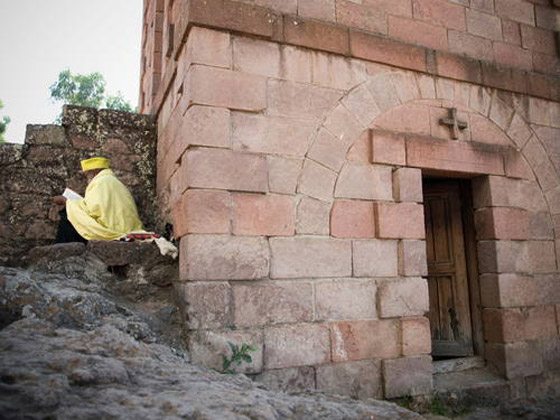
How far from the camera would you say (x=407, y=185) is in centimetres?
391

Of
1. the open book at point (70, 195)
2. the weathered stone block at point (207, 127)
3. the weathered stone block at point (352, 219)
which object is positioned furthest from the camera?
the open book at point (70, 195)

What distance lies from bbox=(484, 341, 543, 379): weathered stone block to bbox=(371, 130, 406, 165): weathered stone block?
203 cm

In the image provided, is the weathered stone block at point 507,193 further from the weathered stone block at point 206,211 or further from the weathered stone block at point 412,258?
the weathered stone block at point 206,211

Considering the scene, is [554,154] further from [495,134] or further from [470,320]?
[470,320]

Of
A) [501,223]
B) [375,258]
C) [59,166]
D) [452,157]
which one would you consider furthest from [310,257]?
[59,166]

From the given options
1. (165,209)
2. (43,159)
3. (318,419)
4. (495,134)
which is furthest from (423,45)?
(43,159)

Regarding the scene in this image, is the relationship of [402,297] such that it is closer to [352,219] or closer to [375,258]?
[375,258]

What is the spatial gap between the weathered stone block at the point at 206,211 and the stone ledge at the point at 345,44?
4.40 ft

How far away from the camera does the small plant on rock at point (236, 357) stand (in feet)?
9.95

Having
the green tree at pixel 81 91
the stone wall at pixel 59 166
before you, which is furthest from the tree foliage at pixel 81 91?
the stone wall at pixel 59 166

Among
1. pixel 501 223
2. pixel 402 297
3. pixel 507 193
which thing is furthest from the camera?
pixel 507 193

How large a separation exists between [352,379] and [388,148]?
77.6 inches

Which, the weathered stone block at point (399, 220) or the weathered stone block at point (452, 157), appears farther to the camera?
the weathered stone block at point (452, 157)

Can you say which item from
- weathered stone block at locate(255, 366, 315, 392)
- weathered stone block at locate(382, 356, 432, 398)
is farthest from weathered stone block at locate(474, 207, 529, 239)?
weathered stone block at locate(255, 366, 315, 392)
